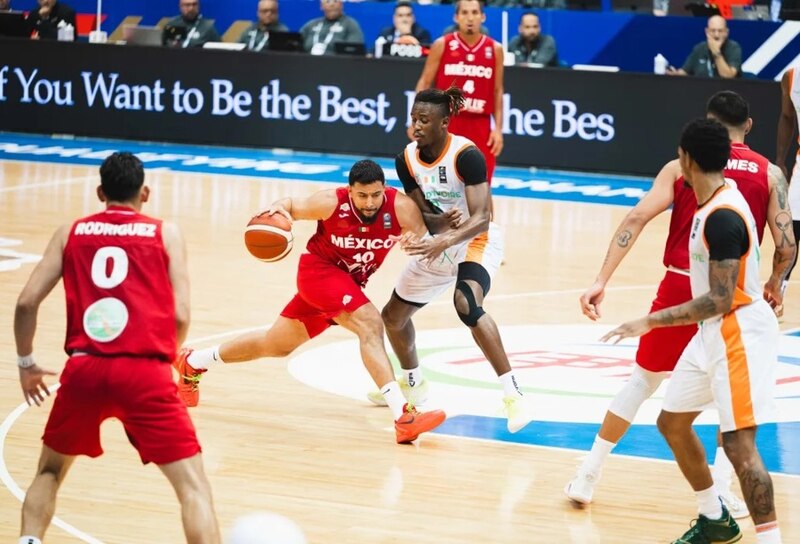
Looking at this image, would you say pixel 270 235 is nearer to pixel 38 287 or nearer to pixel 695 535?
pixel 38 287

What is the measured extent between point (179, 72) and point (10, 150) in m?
2.50

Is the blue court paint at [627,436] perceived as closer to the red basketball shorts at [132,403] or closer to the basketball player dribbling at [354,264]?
the basketball player dribbling at [354,264]

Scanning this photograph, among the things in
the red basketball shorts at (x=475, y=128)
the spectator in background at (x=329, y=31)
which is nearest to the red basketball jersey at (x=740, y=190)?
the red basketball shorts at (x=475, y=128)

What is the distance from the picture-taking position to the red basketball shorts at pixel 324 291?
7.56 m

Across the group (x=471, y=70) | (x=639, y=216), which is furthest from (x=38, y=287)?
(x=471, y=70)

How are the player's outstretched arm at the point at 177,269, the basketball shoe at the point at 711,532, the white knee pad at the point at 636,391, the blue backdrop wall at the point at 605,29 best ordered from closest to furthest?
the player's outstretched arm at the point at 177,269 < the basketball shoe at the point at 711,532 < the white knee pad at the point at 636,391 < the blue backdrop wall at the point at 605,29

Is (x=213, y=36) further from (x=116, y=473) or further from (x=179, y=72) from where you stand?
(x=116, y=473)

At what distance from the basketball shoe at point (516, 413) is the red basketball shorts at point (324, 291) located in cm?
95

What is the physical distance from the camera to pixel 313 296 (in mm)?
7613

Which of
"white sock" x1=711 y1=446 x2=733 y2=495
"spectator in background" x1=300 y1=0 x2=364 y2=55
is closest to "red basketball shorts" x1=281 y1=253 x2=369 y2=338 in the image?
"white sock" x1=711 y1=446 x2=733 y2=495

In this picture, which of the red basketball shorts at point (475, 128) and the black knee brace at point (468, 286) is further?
the red basketball shorts at point (475, 128)

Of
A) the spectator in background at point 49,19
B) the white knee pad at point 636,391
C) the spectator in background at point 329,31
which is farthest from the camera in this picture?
the spectator in background at point 49,19

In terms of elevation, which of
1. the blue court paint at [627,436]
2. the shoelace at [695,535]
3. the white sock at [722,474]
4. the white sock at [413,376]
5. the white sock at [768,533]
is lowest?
the blue court paint at [627,436]

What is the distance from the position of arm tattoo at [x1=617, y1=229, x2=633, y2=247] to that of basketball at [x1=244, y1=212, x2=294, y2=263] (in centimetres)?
194
